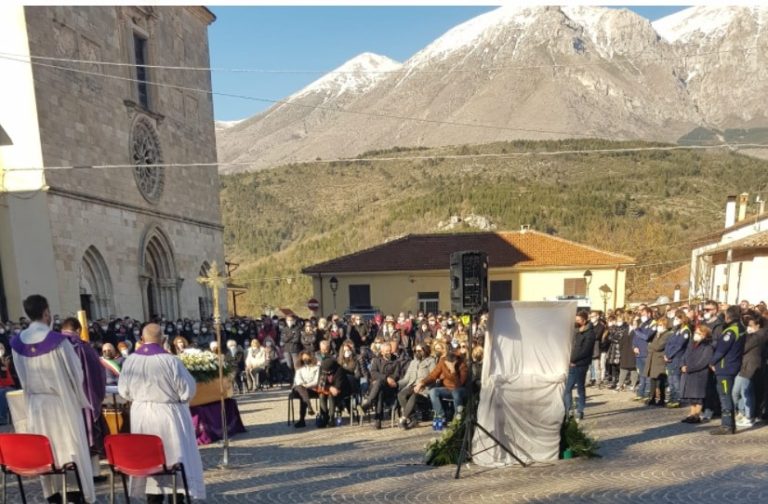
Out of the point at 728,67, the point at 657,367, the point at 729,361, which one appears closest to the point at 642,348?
the point at 657,367

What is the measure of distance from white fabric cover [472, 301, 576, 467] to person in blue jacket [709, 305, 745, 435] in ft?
9.16

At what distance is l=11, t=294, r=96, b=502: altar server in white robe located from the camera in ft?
16.6

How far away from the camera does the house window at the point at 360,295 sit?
30797 millimetres

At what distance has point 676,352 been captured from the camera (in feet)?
31.1

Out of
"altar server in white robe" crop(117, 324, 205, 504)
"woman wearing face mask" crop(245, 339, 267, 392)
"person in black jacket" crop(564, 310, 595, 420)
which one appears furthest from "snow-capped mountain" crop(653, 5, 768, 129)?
"altar server in white robe" crop(117, 324, 205, 504)

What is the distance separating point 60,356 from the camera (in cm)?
514

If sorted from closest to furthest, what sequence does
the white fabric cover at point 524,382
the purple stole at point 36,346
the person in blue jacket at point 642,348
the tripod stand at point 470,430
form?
the purple stole at point 36,346 → the tripod stand at point 470,430 → the white fabric cover at point 524,382 → the person in blue jacket at point 642,348

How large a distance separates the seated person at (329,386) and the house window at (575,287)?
77.1ft

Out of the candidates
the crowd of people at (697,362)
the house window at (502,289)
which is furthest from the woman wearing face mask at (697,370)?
the house window at (502,289)

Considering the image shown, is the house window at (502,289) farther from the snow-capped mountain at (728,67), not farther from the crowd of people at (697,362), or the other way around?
the snow-capped mountain at (728,67)

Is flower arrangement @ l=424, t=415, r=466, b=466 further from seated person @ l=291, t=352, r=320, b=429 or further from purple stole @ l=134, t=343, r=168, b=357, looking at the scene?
purple stole @ l=134, t=343, r=168, b=357

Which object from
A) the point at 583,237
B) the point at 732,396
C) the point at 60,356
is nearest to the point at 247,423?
the point at 60,356

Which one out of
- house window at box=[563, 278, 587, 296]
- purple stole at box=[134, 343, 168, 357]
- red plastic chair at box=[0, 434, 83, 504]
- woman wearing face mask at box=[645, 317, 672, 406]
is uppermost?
purple stole at box=[134, 343, 168, 357]

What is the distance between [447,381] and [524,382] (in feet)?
6.25
